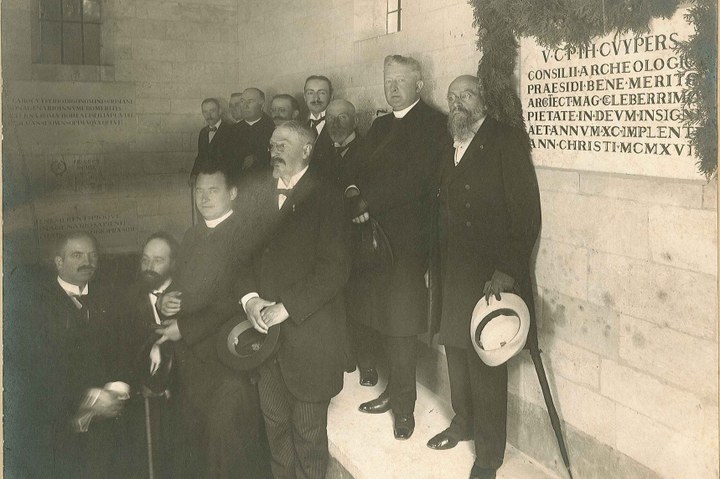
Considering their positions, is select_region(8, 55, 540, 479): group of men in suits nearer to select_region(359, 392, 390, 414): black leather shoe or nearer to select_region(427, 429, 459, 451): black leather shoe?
A: select_region(427, 429, 459, 451): black leather shoe

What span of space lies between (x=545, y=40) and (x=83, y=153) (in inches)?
64.1

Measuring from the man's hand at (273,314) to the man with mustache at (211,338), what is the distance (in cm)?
10

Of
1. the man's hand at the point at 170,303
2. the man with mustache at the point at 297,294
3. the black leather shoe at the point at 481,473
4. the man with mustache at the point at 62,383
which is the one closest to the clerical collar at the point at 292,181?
the man with mustache at the point at 297,294

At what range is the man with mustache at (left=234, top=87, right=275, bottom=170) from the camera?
7.41 feet

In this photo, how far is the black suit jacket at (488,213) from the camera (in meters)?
2.30

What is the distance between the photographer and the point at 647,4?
183cm

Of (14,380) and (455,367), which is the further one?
(455,367)

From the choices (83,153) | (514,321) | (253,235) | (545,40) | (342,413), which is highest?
(545,40)

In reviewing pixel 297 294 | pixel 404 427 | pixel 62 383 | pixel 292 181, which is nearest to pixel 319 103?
pixel 292 181

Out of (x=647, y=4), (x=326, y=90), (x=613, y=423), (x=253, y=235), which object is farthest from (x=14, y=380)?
(x=647, y=4)

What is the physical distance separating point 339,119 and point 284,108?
0.21 meters

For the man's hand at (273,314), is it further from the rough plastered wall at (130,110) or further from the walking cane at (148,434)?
the walking cane at (148,434)

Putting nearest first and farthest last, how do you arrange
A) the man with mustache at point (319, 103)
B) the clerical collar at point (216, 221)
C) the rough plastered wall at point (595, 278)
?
the rough plastered wall at point (595, 278) < the clerical collar at point (216, 221) < the man with mustache at point (319, 103)

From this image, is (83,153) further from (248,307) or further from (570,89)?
(570,89)
